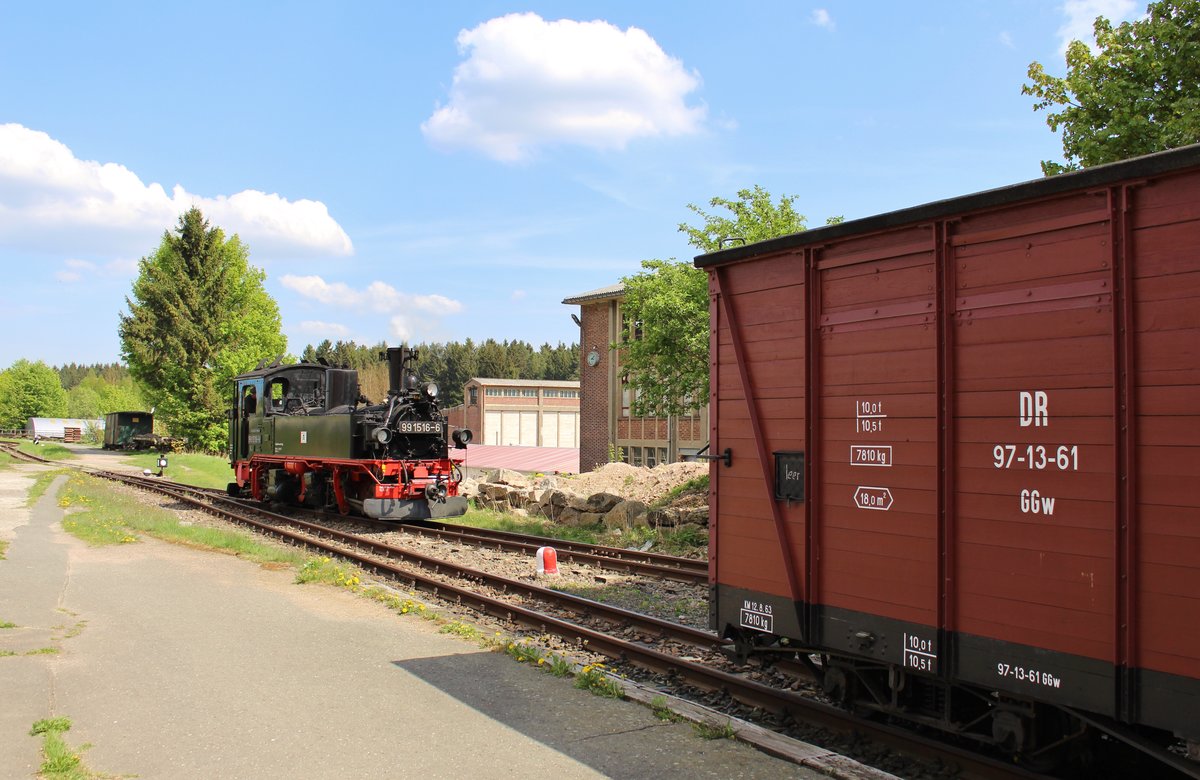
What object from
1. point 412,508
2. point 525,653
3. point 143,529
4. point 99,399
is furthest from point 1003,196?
point 99,399

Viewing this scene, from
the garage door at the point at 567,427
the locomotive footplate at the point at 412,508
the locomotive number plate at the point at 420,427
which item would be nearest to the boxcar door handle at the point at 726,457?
the locomotive footplate at the point at 412,508

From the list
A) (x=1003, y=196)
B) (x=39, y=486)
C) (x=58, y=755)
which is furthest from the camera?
(x=39, y=486)

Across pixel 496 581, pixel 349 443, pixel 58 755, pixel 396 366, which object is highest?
pixel 396 366

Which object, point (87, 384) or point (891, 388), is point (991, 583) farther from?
point (87, 384)

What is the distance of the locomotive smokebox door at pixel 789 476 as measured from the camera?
5508mm

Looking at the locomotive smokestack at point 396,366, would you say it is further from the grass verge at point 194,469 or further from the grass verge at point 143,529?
the grass verge at point 194,469

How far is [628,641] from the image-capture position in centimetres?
826

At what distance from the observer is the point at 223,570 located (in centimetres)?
1187

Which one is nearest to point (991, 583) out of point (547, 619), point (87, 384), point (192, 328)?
point (547, 619)

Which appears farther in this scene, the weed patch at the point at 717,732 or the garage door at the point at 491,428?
the garage door at the point at 491,428

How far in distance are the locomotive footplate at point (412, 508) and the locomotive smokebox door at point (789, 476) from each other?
12.1 m

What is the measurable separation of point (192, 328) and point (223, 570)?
41071 millimetres

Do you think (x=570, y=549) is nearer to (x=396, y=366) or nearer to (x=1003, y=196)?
(x=396, y=366)

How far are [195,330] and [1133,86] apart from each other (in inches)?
1859
